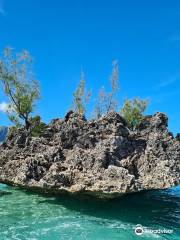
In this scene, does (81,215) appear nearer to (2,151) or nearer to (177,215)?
(177,215)

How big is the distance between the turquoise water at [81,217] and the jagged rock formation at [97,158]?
4.24 ft

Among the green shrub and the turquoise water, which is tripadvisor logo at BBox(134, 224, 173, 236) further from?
the green shrub

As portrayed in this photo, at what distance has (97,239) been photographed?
762 inches

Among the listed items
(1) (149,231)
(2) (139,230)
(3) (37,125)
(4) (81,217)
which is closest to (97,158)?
(4) (81,217)

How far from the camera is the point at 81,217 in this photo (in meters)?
23.6

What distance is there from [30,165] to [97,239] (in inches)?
457

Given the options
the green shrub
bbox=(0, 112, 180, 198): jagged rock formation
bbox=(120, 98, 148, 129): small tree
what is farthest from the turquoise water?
bbox=(120, 98, 148, 129): small tree

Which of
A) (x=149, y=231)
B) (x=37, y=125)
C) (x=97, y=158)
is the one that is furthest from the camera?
(x=37, y=125)

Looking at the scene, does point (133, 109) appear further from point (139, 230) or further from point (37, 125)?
point (139, 230)

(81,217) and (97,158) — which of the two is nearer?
(81,217)

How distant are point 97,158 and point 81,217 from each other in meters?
5.57

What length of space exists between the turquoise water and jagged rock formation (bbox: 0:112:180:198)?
1.29 metres

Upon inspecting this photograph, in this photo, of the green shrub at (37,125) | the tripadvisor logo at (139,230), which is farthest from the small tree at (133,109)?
the tripadvisor logo at (139,230)

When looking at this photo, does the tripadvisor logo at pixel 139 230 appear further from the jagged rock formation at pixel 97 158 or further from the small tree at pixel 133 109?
the small tree at pixel 133 109
